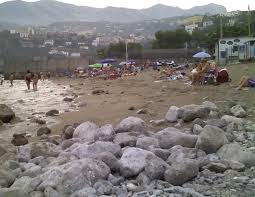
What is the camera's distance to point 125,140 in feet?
25.6

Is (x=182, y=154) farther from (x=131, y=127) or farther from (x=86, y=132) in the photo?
(x=86, y=132)

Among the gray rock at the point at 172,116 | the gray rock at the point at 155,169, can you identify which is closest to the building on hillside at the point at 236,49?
the gray rock at the point at 172,116

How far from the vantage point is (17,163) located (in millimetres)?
7074

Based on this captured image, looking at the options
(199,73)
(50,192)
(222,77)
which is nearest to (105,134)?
(50,192)

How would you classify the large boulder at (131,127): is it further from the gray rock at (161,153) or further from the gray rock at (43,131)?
the gray rock at (43,131)

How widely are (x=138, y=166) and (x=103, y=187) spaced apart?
2.43 feet

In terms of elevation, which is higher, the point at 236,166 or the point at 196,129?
the point at 196,129

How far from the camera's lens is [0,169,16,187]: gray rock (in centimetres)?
601

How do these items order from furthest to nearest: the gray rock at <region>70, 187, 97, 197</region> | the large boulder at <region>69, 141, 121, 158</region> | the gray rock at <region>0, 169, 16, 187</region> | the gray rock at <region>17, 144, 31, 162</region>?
the gray rock at <region>17, 144, 31, 162</region> < the large boulder at <region>69, 141, 121, 158</region> < the gray rock at <region>0, 169, 16, 187</region> < the gray rock at <region>70, 187, 97, 197</region>

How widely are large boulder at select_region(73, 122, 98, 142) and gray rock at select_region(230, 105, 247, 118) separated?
3.30 meters

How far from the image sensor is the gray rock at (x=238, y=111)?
9634mm

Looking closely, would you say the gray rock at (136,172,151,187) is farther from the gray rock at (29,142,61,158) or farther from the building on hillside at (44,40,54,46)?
the building on hillside at (44,40,54,46)

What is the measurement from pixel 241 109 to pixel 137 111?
3133 mm

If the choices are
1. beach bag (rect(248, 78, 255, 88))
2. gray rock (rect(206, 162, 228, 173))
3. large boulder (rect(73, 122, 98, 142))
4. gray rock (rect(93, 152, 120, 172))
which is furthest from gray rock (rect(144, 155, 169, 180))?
beach bag (rect(248, 78, 255, 88))
